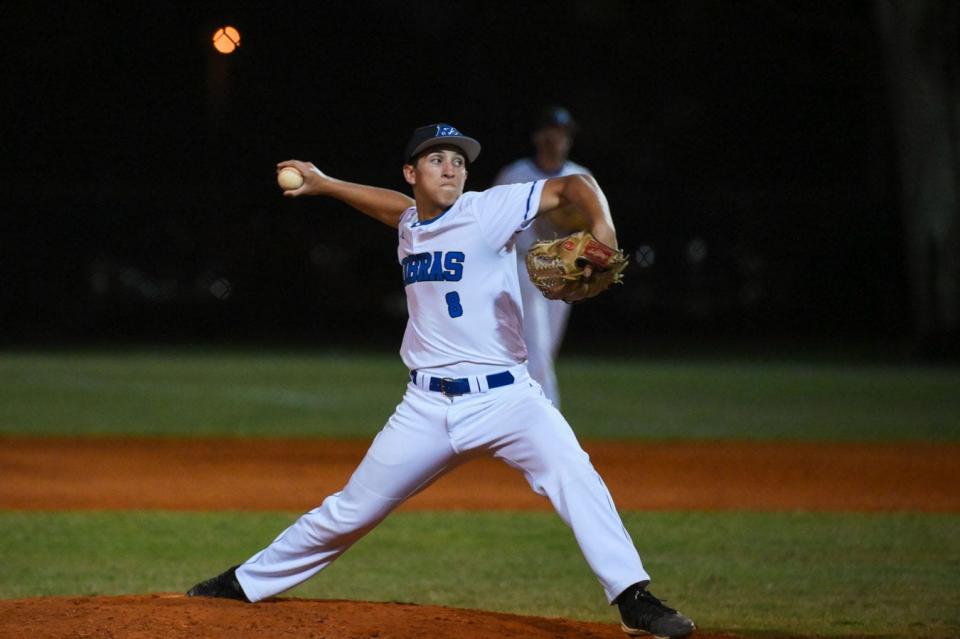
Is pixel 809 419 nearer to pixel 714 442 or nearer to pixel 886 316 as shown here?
pixel 714 442

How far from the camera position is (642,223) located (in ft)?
100

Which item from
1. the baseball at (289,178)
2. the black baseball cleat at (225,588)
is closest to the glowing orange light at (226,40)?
the baseball at (289,178)

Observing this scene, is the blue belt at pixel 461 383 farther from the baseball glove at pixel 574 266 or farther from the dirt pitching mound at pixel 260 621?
the dirt pitching mound at pixel 260 621

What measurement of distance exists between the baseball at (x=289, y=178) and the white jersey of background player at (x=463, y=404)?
53 cm

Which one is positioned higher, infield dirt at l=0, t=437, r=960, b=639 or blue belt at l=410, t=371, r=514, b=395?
blue belt at l=410, t=371, r=514, b=395

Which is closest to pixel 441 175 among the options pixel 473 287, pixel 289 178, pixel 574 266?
pixel 473 287

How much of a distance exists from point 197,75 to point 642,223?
12521 mm

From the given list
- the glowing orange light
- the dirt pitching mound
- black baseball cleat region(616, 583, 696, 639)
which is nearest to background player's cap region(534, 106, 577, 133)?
the glowing orange light

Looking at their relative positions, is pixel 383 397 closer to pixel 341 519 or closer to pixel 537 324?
pixel 537 324

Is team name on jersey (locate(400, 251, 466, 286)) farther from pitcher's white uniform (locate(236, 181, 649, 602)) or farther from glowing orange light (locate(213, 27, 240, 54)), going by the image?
glowing orange light (locate(213, 27, 240, 54))

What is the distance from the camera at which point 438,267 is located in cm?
503

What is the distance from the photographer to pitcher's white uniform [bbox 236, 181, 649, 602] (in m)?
4.90

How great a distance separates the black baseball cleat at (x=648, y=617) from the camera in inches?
A: 184

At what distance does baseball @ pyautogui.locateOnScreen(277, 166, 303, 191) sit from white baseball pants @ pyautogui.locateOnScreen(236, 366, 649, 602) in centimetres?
97
